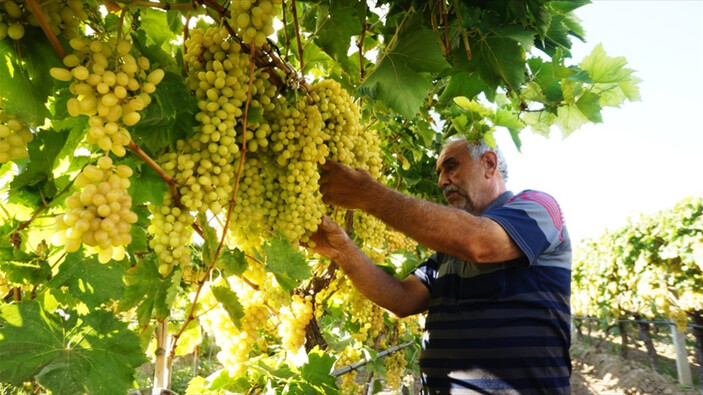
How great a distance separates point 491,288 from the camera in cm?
236

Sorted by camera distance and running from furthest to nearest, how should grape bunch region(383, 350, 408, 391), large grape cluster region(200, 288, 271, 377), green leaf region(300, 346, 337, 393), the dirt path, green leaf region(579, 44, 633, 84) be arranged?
the dirt path → grape bunch region(383, 350, 408, 391) → large grape cluster region(200, 288, 271, 377) → green leaf region(300, 346, 337, 393) → green leaf region(579, 44, 633, 84)

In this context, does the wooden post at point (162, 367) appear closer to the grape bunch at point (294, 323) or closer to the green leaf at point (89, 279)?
the green leaf at point (89, 279)

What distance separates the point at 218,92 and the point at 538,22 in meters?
0.93

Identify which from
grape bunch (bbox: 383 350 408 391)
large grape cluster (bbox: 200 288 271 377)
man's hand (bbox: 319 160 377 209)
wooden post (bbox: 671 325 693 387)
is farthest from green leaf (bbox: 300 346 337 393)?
wooden post (bbox: 671 325 693 387)

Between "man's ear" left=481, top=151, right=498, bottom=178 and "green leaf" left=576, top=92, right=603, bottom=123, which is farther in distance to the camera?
"man's ear" left=481, top=151, right=498, bottom=178

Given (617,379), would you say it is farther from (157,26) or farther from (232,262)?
(157,26)

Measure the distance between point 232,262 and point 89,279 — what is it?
1.41 feet

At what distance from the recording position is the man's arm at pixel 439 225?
1824 millimetres

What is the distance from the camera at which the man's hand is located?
1.55 m

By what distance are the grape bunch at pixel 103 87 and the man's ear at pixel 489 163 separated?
2579 millimetres

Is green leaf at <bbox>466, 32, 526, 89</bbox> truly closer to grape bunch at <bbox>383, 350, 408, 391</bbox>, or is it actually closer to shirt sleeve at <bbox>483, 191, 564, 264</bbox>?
shirt sleeve at <bbox>483, 191, 564, 264</bbox>

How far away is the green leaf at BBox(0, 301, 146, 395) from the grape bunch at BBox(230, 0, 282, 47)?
82cm

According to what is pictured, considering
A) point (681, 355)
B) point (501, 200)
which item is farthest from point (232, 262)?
point (681, 355)

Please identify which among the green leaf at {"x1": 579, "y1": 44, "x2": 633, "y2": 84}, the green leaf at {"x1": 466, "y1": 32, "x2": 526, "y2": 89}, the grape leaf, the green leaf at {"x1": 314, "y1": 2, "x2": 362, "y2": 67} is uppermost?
the green leaf at {"x1": 579, "y1": 44, "x2": 633, "y2": 84}
